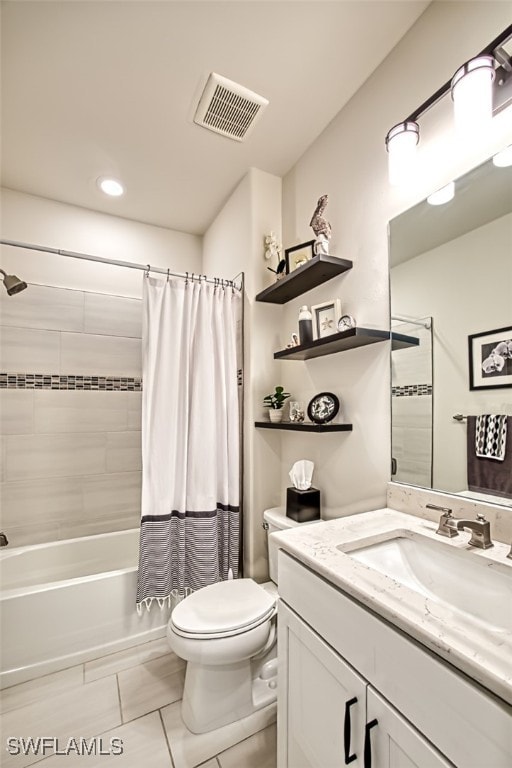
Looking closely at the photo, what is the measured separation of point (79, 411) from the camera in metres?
2.29

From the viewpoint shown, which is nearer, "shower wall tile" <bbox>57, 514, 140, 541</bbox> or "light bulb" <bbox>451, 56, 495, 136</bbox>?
"light bulb" <bbox>451, 56, 495, 136</bbox>

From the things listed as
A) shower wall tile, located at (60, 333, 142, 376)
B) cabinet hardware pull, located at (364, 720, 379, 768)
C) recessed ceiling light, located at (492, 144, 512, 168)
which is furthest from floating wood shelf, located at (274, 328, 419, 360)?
shower wall tile, located at (60, 333, 142, 376)

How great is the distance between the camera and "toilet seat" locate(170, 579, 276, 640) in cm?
127

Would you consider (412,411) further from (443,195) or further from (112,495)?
(112,495)

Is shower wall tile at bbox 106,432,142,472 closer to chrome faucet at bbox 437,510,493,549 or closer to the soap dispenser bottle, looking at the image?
the soap dispenser bottle

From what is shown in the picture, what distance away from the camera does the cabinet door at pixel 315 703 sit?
74 cm

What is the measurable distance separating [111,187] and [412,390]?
2181 millimetres

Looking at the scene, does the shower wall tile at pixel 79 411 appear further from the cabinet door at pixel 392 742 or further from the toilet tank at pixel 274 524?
the cabinet door at pixel 392 742

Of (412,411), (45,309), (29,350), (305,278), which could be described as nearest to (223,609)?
(412,411)

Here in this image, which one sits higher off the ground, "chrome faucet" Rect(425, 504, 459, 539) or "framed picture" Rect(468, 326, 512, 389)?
"framed picture" Rect(468, 326, 512, 389)

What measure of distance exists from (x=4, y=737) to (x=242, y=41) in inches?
111

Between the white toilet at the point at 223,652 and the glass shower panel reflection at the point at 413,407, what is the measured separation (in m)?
0.80

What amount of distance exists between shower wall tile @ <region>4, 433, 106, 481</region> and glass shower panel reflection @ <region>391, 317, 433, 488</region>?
6.26ft

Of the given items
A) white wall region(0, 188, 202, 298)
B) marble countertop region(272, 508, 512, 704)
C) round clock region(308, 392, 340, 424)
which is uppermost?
white wall region(0, 188, 202, 298)
